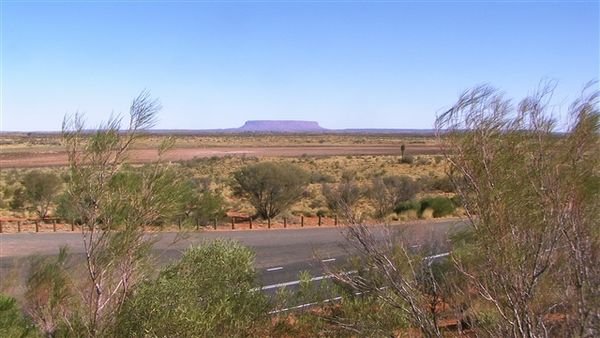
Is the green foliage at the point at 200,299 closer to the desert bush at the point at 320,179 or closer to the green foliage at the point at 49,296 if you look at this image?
the green foliage at the point at 49,296

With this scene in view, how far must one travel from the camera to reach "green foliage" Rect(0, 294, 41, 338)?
8016mm

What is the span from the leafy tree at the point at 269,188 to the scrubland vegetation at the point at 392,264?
71.1ft

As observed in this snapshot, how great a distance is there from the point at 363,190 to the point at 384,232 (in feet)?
86.0

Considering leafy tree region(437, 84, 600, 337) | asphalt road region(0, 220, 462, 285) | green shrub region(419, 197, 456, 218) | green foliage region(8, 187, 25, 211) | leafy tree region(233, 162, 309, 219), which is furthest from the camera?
green foliage region(8, 187, 25, 211)

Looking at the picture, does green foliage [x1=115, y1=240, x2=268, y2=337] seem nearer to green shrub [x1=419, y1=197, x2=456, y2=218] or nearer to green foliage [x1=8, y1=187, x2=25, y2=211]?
green shrub [x1=419, y1=197, x2=456, y2=218]

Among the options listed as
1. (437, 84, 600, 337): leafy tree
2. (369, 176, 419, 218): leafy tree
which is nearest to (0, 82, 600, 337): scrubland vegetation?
(437, 84, 600, 337): leafy tree

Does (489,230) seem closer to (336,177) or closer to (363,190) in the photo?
(363,190)

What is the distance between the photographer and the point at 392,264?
290 inches

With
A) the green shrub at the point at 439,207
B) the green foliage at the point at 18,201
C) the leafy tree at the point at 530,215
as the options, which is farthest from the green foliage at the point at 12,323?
the green foliage at the point at 18,201

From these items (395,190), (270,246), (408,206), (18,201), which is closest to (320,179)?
(395,190)

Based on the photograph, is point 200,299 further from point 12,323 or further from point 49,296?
point 12,323

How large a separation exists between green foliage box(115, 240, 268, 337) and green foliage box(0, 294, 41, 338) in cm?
143

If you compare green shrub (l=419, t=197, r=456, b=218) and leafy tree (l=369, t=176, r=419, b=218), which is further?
leafy tree (l=369, t=176, r=419, b=218)

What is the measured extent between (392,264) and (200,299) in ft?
8.66
